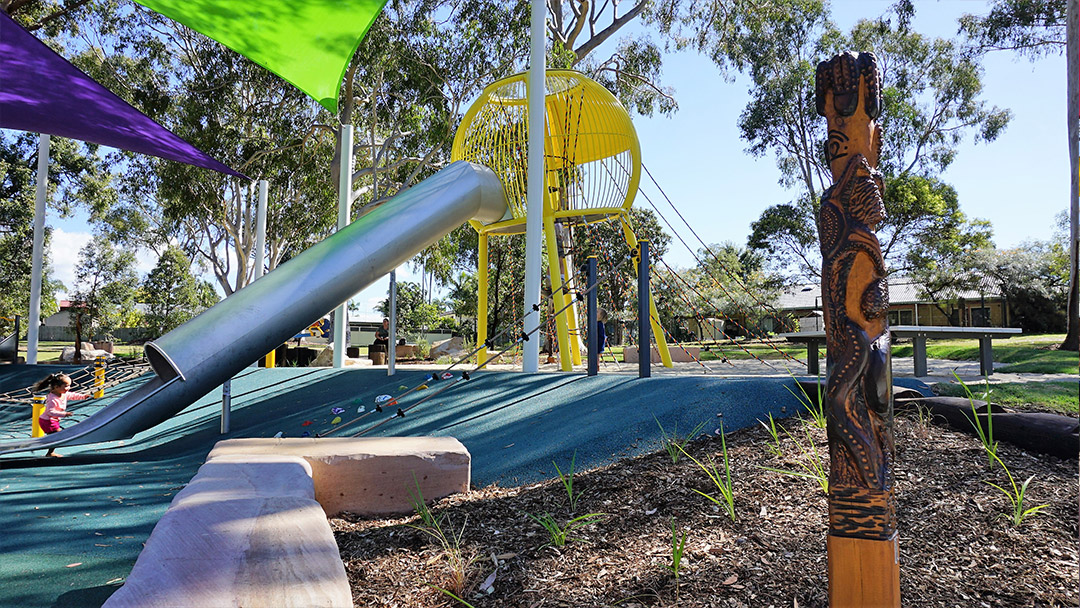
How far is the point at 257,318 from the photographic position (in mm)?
4133

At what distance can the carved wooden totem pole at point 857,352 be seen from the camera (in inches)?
73.7

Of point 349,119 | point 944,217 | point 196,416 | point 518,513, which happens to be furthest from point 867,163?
point 944,217

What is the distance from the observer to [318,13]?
5562 mm

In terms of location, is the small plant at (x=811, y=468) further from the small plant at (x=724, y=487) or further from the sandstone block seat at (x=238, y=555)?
the sandstone block seat at (x=238, y=555)

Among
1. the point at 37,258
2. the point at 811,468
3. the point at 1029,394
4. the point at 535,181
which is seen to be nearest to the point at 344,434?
the point at 535,181

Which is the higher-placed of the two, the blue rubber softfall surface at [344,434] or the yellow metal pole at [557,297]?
the yellow metal pole at [557,297]

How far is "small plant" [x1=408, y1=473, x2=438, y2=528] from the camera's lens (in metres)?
3.06

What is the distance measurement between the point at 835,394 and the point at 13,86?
6.65 metres

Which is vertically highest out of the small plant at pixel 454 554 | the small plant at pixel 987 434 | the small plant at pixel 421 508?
the small plant at pixel 987 434

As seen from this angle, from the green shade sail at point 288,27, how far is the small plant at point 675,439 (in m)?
4.07

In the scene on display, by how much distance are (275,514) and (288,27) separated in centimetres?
471

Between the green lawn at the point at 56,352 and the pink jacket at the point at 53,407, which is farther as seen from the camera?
the green lawn at the point at 56,352

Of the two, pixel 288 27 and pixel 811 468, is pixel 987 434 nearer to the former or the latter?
pixel 811 468

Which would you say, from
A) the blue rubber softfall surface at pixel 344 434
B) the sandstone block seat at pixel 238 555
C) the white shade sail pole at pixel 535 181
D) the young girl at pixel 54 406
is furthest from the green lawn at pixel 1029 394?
the young girl at pixel 54 406
